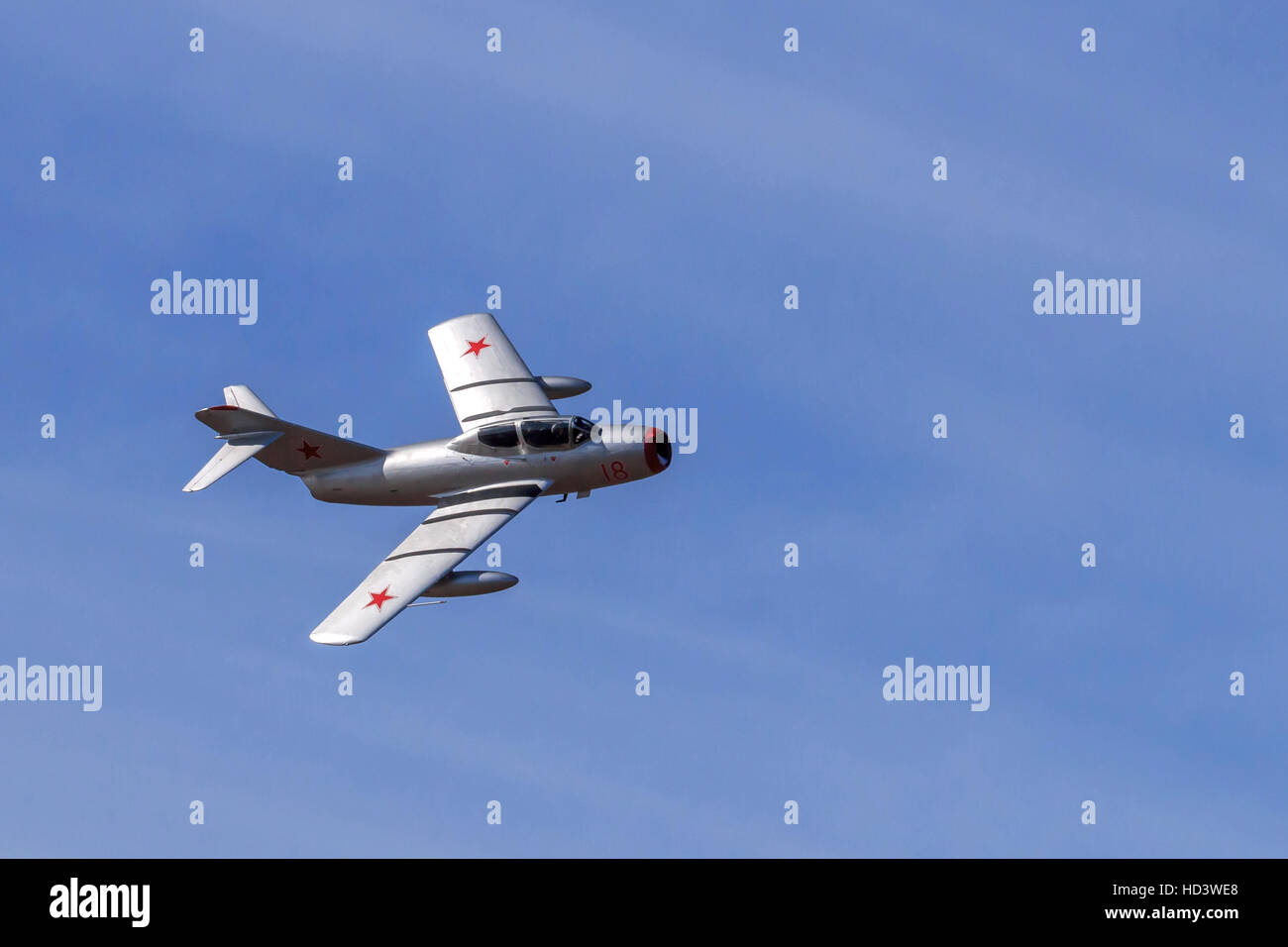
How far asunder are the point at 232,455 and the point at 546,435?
9.61m

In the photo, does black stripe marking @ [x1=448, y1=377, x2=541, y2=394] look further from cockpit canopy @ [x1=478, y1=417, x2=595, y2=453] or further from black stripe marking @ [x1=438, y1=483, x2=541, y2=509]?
black stripe marking @ [x1=438, y1=483, x2=541, y2=509]

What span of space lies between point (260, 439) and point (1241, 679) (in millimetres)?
29357

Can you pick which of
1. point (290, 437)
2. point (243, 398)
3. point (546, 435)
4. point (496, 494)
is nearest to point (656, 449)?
point (546, 435)

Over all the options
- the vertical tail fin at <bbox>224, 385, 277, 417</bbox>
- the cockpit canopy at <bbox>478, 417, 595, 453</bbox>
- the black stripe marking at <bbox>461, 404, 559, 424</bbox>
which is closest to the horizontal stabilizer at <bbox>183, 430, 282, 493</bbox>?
the vertical tail fin at <bbox>224, 385, 277, 417</bbox>

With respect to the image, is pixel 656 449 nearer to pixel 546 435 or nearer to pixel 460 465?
pixel 546 435

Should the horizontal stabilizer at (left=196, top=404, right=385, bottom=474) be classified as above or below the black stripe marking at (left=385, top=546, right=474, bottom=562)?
above

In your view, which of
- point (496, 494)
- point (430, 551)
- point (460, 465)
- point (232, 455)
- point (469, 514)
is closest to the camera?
point (430, 551)

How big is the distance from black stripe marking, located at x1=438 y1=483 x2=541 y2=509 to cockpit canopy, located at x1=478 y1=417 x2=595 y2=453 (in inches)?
46.9

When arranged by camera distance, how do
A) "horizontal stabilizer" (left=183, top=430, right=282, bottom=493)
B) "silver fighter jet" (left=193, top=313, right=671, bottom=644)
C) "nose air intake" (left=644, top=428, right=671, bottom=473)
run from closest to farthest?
"silver fighter jet" (left=193, top=313, right=671, bottom=644), "nose air intake" (left=644, top=428, right=671, bottom=473), "horizontal stabilizer" (left=183, top=430, right=282, bottom=493)

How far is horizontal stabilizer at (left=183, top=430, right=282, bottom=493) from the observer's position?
5150 cm

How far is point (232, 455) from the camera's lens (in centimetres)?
5197

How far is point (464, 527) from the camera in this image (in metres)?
49.5

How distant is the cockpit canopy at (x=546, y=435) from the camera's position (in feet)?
168
